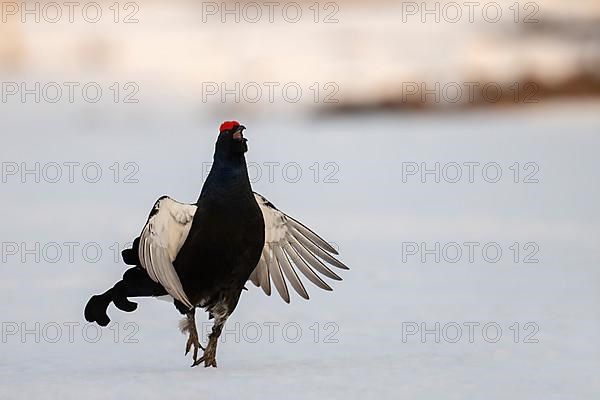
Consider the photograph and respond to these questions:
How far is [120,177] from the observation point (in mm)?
11539

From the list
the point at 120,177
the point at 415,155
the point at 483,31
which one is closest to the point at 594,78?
the point at 483,31

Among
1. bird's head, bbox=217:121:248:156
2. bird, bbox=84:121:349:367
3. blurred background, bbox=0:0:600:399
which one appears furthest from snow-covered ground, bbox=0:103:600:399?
bird's head, bbox=217:121:248:156

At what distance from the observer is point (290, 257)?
4.59 m

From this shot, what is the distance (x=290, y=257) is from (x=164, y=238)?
2.52 feet

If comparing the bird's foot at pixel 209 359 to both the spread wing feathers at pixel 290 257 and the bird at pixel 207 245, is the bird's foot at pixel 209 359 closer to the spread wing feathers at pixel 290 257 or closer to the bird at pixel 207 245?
the bird at pixel 207 245

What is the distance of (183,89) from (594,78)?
7360 millimetres

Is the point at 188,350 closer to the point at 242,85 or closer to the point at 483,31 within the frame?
the point at 242,85

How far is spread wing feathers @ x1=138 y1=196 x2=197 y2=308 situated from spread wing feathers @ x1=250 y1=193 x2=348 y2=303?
60 centimetres

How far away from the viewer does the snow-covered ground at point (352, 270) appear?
3652 millimetres

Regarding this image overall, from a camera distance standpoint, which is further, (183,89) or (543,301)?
(183,89)

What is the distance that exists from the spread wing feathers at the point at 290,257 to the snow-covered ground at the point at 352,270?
0.28 m

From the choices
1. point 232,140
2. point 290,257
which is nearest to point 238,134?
point 232,140

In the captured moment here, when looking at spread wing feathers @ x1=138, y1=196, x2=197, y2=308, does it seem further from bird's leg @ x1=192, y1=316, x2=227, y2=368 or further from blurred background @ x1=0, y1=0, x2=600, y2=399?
blurred background @ x1=0, y1=0, x2=600, y2=399

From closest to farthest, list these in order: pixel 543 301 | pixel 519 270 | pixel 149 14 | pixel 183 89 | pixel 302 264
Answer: pixel 302 264 → pixel 543 301 → pixel 519 270 → pixel 183 89 → pixel 149 14
